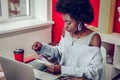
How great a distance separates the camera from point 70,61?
3.77ft

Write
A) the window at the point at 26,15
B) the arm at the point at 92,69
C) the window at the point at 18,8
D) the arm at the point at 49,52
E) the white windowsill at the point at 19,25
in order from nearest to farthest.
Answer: the arm at the point at 92,69, the arm at the point at 49,52, the white windowsill at the point at 19,25, the window at the point at 26,15, the window at the point at 18,8

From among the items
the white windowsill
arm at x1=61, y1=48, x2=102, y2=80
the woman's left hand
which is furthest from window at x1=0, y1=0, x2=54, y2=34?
arm at x1=61, y1=48, x2=102, y2=80

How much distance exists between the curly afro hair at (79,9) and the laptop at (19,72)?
35 cm

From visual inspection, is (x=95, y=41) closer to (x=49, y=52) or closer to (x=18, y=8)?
(x=49, y=52)

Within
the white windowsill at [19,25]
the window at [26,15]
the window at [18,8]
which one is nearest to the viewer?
the white windowsill at [19,25]

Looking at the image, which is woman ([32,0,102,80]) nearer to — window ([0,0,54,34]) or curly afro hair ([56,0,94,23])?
curly afro hair ([56,0,94,23])

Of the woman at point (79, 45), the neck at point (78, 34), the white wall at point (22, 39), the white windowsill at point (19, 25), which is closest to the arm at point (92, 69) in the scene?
the woman at point (79, 45)

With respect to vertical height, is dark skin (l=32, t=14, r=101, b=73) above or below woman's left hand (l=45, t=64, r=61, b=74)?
above

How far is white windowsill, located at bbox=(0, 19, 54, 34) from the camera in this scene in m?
1.77

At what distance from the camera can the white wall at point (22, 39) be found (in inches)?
70.3

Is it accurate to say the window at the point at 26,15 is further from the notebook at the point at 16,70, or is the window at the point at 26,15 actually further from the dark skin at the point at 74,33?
the dark skin at the point at 74,33

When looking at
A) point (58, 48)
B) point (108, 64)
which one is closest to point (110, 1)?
point (108, 64)

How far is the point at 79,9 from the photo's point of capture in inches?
42.4

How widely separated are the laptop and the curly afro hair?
348 millimetres
